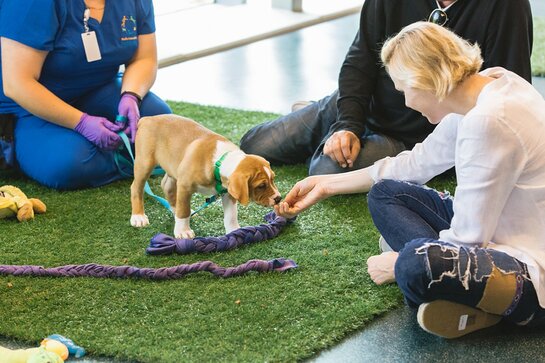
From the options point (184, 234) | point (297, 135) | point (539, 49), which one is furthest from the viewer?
point (539, 49)

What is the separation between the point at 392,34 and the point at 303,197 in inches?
31.0

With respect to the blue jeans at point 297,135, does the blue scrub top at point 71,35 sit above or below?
above

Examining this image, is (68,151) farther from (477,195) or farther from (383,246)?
(477,195)

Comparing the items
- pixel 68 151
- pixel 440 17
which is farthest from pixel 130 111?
pixel 440 17

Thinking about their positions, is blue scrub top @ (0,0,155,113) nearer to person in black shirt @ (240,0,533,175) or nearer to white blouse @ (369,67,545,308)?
person in black shirt @ (240,0,533,175)

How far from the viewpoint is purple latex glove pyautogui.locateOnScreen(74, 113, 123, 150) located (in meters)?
2.73

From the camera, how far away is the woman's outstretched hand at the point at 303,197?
7.04 ft

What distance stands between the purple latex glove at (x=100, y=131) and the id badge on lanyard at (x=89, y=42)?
199 millimetres

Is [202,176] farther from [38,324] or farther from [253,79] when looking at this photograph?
[253,79]

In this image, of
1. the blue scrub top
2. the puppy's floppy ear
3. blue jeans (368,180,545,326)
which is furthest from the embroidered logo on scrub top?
blue jeans (368,180,545,326)

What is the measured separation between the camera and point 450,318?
1.85 metres

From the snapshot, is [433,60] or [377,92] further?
[377,92]

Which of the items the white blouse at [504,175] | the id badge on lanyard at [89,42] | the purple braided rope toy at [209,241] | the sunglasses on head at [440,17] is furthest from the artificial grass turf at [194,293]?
the sunglasses on head at [440,17]

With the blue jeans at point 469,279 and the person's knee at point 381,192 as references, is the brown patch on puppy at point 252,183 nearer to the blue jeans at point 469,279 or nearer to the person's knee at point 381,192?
the person's knee at point 381,192
